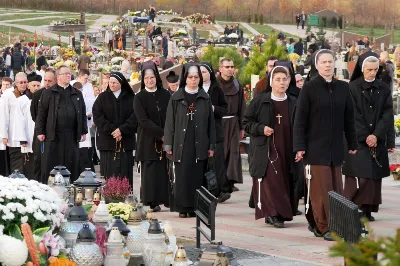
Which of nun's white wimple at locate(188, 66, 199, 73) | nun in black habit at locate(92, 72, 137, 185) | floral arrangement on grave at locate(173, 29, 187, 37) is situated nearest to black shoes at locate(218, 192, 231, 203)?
nun in black habit at locate(92, 72, 137, 185)

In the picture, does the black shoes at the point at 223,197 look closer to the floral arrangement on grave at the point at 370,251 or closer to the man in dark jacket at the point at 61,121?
the man in dark jacket at the point at 61,121

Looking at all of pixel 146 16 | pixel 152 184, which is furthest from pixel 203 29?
pixel 152 184

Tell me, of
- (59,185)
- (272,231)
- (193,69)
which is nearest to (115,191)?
(59,185)

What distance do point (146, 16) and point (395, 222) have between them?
233 feet

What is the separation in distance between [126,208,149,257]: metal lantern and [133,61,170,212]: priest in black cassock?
528 centimetres

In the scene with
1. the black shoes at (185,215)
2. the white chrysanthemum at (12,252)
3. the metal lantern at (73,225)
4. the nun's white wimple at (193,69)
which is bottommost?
the black shoes at (185,215)

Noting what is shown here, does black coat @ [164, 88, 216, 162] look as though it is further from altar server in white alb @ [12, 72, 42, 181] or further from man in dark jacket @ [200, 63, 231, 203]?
altar server in white alb @ [12, 72, 42, 181]

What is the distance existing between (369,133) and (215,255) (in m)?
5.74

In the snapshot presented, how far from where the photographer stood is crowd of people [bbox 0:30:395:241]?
12820mm

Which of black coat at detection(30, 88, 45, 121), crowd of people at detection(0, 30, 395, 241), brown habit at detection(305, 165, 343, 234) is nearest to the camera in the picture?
brown habit at detection(305, 165, 343, 234)

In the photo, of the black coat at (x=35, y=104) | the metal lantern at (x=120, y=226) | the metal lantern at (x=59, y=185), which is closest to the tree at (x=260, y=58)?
the black coat at (x=35, y=104)

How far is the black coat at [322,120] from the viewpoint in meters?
12.8

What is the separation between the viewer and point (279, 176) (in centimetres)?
1382

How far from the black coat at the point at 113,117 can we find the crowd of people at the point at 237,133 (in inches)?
0.5
